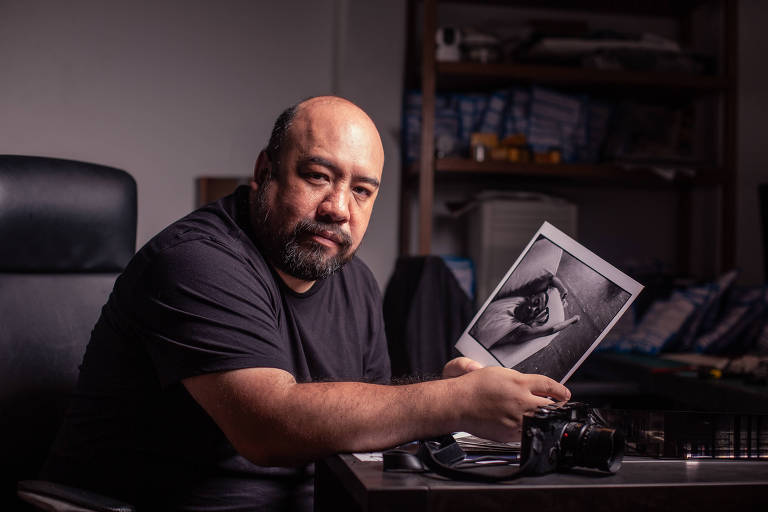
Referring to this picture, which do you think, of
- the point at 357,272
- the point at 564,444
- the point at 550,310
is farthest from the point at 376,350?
the point at 564,444

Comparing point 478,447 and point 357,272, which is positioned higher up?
point 357,272

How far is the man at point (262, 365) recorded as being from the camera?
30.8 inches

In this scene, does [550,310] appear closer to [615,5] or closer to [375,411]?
[375,411]

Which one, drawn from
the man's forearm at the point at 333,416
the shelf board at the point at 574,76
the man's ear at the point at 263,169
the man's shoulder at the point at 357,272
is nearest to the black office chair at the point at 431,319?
the man's shoulder at the point at 357,272

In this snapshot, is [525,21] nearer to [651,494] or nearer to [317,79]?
[317,79]

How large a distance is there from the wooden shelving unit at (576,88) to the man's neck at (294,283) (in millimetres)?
1383

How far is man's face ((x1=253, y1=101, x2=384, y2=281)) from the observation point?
107 centimetres

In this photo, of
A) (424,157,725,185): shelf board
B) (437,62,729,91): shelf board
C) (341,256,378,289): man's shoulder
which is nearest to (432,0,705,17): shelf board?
(437,62,729,91): shelf board

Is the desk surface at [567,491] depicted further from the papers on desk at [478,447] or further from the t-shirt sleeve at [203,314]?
the t-shirt sleeve at [203,314]

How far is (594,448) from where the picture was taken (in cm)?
70

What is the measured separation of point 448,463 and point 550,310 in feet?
1.02

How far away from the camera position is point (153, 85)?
2.81 m

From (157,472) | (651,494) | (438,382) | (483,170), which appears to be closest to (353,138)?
(438,382)

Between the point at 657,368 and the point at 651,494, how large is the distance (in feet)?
4.27
